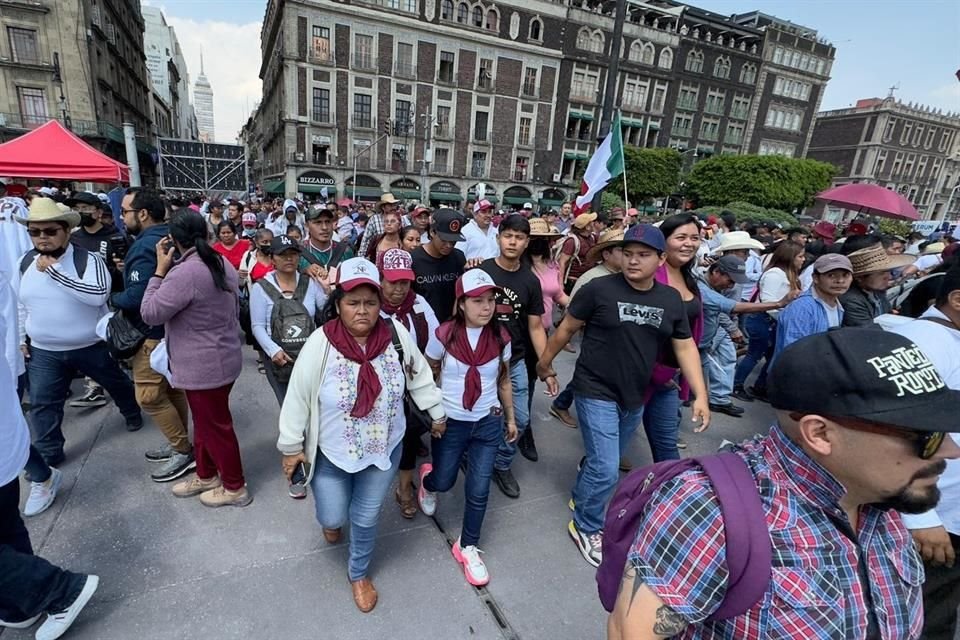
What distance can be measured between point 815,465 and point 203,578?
118 inches

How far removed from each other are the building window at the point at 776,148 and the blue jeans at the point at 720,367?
5774cm

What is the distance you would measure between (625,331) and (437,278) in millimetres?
1711

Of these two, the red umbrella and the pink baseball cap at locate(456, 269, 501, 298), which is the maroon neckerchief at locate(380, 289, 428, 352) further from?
the red umbrella

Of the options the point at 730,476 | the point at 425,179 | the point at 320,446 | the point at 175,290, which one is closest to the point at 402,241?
the point at 175,290

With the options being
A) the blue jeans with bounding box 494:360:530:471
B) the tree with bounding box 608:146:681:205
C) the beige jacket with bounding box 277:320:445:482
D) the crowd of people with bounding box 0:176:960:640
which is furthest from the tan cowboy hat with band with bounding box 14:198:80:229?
the tree with bounding box 608:146:681:205

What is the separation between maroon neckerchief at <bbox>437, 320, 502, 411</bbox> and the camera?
8.66ft

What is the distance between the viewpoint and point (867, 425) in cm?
98

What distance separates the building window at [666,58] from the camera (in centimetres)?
4512

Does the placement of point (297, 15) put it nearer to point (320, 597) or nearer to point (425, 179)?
point (425, 179)

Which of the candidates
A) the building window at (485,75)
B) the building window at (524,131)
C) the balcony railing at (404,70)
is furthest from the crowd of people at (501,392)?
the building window at (524,131)

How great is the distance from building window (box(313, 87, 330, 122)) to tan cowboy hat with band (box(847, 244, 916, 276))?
37.0m

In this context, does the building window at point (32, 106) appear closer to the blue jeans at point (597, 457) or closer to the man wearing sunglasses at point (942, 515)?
the blue jeans at point (597, 457)

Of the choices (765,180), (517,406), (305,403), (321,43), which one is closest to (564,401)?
(517,406)

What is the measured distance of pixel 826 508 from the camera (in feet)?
→ 3.43
